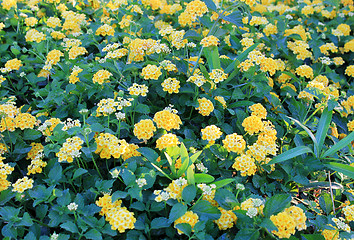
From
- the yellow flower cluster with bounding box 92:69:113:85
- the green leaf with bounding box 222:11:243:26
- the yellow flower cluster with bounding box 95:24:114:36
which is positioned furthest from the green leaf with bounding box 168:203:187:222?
the yellow flower cluster with bounding box 95:24:114:36

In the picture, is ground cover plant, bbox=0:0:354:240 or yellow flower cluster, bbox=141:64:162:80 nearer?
ground cover plant, bbox=0:0:354:240

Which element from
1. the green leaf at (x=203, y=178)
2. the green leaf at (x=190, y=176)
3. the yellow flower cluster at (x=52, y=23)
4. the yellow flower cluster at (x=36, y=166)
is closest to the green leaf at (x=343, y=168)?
the green leaf at (x=203, y=178)

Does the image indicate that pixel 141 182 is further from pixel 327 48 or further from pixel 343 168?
pixel 327 48

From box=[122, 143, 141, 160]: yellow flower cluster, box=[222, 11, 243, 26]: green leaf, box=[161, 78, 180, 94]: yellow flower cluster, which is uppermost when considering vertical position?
box=[222, 11, 243, 26]: green leaf

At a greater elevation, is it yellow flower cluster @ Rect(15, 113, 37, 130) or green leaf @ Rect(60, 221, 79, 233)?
yellow flower cluster @ Rect(15, 113, 37, 130)

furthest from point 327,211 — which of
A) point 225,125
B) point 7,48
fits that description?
point 7,48

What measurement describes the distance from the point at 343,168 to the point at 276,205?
2.36 ft

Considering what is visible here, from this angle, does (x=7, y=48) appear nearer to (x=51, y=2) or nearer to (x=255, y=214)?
(x=51, y=2)

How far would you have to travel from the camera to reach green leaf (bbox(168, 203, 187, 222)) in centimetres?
172

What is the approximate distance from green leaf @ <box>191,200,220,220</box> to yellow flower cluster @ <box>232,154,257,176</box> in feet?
1.12

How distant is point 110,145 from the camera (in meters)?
1.96

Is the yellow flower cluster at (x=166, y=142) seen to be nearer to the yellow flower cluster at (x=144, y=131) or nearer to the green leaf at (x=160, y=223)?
the yellow flower cluster at (x=144, y=131)

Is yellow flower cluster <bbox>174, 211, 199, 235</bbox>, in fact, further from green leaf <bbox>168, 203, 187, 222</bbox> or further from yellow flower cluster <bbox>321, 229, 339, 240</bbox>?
yellow flower cluster <bbox>321, 229, 339, 240</bbox>

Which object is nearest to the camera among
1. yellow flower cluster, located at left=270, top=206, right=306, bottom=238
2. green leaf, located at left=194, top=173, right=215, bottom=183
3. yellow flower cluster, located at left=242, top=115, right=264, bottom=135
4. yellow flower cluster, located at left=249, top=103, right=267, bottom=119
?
yellow flower cluster, located at left=270, top=206, right=306, bottom=238
